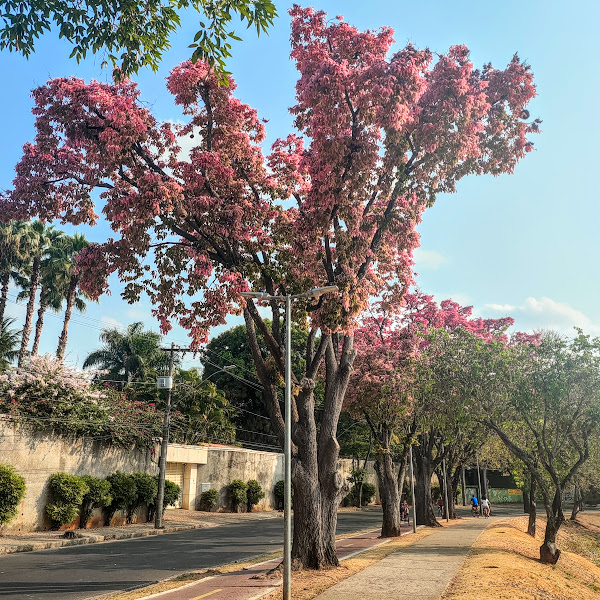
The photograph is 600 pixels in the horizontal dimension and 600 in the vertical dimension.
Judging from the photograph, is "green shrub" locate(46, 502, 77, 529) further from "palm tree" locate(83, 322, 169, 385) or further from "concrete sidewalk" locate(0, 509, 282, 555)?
"palm tree" locate(83, 322, 169, 385)

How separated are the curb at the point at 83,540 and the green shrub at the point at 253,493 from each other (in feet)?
40.7

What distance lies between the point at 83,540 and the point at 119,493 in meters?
5.34

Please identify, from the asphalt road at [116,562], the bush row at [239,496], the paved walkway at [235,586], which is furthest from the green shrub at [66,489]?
the bush row at [239,496]

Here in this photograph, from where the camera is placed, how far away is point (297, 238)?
14.1m

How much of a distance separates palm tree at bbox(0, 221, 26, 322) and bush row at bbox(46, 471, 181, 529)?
18.3 meters

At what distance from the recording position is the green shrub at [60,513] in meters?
23.2

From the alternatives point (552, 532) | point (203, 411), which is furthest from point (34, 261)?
point (552, 532)

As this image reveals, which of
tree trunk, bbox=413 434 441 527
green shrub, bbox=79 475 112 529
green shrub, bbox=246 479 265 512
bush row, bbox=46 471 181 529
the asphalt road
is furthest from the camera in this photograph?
green shrub, bbox=246 479 265 512

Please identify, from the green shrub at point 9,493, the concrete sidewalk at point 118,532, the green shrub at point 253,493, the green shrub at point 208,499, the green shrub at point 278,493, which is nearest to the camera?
the concrete sidewalk at point 118,532

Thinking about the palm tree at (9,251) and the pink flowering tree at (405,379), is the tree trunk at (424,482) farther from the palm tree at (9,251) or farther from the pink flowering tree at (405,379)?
the palm tree at (9,251)

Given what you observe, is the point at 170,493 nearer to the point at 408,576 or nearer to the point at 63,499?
the point at 63,499

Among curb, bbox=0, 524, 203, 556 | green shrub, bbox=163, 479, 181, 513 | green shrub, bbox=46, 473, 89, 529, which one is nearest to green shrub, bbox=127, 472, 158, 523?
green shrub, bbox=163, 479, 181, 513

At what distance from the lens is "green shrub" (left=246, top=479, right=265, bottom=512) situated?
40600 mm

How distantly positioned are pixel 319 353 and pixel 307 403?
1338mm
